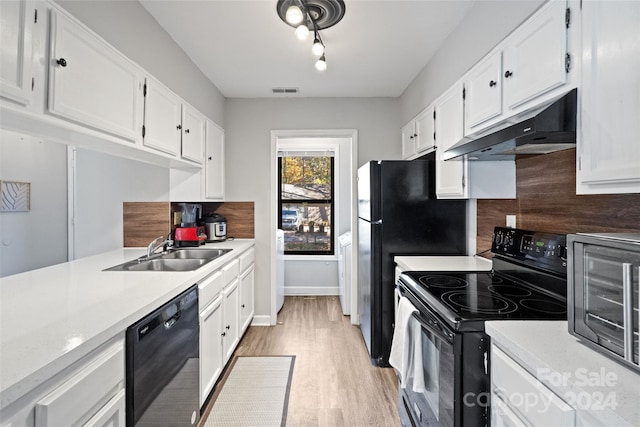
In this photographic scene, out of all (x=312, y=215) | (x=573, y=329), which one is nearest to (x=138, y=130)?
Result: (x=573, y=329)

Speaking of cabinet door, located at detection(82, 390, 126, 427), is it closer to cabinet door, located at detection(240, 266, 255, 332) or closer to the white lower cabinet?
the white lower cabinet

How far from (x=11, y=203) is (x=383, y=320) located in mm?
2522

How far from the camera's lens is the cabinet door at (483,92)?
1.60 metres

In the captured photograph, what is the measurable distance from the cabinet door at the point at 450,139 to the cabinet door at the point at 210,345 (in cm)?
178

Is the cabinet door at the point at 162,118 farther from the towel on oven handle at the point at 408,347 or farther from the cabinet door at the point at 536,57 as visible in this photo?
the cabinet door at the point at 536,57

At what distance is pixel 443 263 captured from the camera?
2.18 metres

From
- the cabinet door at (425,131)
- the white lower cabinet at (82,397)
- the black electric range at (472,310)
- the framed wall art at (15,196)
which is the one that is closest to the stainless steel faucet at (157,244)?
the framed wall art at (15,196)

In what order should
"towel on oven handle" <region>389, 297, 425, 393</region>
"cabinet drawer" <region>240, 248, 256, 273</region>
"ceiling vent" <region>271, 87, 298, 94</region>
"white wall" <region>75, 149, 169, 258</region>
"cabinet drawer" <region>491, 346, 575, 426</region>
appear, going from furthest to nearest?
"ceiling vent" <region>271, 87, 298, 94</region> < "cabinet drawer" <region>240, 248, 256, 273</region> < "white wall" <region>75, 149, 169, 258</region> < "towel on oven handle" <region>389, 297, 425, 393</region> < "cabinet drawer" <region>491, 346, 575, 426</region>

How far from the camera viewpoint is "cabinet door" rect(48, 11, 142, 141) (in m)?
1.25

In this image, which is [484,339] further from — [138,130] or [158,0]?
[158,0]

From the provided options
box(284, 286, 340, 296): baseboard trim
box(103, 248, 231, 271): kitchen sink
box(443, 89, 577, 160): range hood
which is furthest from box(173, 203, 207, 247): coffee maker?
box(443, 89, 577, 160): range hood

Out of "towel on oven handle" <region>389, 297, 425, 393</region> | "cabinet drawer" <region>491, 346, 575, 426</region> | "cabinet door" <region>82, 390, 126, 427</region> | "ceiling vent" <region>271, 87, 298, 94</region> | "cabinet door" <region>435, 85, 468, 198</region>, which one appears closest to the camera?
"cabinet drawer" <region>491, 346, 575, 426</region>

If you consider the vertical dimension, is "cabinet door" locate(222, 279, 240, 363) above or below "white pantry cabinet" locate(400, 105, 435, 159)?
below

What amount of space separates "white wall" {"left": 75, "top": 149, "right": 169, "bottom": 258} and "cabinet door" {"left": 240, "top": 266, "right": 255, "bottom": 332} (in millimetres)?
1059
